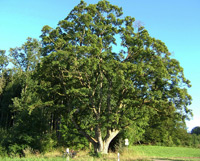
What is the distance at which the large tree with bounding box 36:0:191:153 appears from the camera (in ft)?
59.2

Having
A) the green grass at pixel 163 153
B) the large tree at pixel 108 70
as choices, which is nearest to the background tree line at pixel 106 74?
the large tree at pixel 108 70

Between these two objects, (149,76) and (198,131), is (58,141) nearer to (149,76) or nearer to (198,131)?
(149,76)

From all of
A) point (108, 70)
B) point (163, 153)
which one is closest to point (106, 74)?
point (108, 70)

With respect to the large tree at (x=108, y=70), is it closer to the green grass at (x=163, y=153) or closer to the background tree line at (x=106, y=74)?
the background tree line at (x=106, y=74)

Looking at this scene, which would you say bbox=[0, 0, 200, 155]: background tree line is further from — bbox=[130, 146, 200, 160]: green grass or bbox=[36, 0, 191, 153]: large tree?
bbox=[130, 146, 200, 160]: green grass

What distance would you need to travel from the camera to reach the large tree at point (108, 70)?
18.0 m

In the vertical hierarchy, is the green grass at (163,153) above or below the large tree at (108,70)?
below

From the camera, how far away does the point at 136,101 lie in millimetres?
19078

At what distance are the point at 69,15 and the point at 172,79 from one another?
12953mm

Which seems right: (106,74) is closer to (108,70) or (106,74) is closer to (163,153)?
(108,70)

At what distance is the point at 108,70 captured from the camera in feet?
60.1

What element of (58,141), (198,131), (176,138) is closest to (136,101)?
(58,141)

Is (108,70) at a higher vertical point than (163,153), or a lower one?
higher

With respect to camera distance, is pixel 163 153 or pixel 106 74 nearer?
pixel 106 74
